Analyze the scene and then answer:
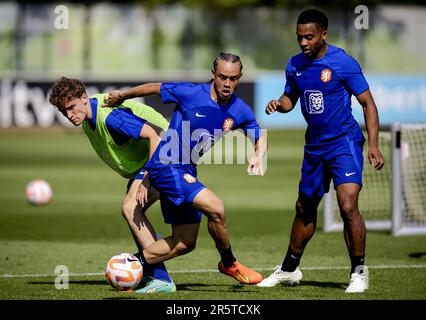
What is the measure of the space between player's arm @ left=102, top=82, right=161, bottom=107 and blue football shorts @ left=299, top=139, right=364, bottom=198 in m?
1.46

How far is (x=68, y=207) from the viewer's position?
54.4ft

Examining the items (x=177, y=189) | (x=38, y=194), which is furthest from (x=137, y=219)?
(x=38, y=194)

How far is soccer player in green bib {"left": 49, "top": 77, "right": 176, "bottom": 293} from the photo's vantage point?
29.2ft

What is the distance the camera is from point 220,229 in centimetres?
859

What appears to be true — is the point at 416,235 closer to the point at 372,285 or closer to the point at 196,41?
the point at 372,285

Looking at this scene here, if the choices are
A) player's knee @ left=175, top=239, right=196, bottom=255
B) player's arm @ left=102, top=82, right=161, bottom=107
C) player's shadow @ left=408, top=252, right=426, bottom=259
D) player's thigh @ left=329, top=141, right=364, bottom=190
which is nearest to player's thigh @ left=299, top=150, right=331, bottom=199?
player's thigh @ left=329, top=141, right=364, bottom=190

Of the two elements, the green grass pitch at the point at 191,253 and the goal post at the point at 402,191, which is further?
the goal post at the point at 402,191

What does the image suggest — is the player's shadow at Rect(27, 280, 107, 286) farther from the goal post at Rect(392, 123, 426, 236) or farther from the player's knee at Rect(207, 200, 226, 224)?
the goal post at Rect(392, 123, 426, 236)

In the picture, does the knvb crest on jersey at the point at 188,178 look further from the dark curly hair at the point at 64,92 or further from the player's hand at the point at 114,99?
the dark curly hair at the point at 64,92

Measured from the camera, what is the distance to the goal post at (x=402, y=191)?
42.8ft

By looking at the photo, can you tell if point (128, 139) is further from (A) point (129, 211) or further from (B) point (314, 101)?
(B) point (314, 101)

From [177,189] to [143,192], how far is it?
0.44 metres

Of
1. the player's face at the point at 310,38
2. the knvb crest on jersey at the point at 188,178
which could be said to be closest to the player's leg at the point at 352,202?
the player's face at the point at 310,38

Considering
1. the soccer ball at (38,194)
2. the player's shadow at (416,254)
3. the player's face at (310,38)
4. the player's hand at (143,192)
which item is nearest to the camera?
the player's face at (310,38)
